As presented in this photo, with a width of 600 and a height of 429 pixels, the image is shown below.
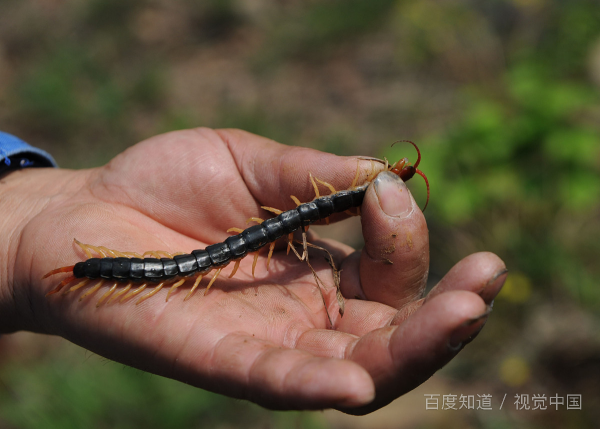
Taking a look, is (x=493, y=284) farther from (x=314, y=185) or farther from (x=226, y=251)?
(x=226, y=251)

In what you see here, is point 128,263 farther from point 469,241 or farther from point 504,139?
point 504,139

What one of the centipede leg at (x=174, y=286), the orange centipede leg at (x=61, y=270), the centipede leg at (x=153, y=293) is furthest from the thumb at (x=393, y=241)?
the orange centipede leg at (x=61, y=270)

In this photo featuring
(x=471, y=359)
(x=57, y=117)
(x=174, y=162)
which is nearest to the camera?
(x=174, y=162)

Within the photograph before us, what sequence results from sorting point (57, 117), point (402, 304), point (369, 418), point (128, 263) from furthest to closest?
1. point (57, 117)
2. point (369, 418)
3. point (402, 304)
4. point (128, 263)

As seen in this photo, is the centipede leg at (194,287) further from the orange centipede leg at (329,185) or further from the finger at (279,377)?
the orange centipede leg at (329,185)

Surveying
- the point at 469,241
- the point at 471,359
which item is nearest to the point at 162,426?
the point at 471,359

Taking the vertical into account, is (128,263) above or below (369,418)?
above
